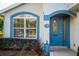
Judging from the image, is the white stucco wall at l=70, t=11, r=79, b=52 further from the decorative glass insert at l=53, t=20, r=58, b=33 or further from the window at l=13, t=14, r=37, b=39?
the window at l=13, t=14, r=37, b=39

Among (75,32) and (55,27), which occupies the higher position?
(55,27)

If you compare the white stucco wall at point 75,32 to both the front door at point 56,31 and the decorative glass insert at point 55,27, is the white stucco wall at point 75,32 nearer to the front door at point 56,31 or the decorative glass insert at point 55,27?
the front door at point 56,31

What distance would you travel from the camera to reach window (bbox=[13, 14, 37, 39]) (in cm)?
1410

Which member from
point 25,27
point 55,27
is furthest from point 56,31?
point 25,27

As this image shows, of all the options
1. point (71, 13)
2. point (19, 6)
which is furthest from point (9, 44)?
point (71, 13)

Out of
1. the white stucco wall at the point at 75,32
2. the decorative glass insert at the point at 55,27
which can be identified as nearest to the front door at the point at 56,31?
the decorative glass insert at the point at 55,27

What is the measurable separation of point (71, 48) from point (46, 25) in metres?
2.41

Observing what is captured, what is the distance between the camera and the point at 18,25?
46.9 feet

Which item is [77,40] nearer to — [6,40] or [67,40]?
[67,40]

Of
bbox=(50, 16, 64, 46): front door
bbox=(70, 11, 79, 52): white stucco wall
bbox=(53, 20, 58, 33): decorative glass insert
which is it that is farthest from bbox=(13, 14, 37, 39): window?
bbox=(70, 11, 79, 52): white stucco wall

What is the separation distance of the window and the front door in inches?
50.7

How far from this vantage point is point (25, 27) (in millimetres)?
14289

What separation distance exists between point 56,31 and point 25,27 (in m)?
2.39

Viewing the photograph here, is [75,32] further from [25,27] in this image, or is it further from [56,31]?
[25,27]
